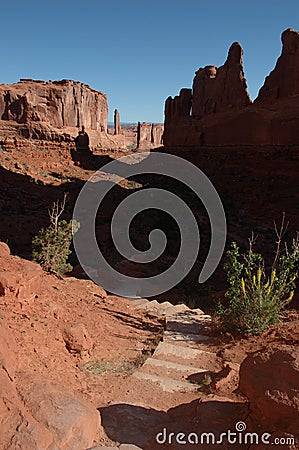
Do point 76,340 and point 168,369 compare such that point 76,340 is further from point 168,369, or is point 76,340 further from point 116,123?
point 116,123

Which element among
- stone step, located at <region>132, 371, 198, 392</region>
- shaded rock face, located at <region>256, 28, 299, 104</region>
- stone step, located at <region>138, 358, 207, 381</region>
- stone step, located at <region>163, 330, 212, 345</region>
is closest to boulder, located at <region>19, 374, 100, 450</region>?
stone step, located at <region>132, 371, 198, 392</region>

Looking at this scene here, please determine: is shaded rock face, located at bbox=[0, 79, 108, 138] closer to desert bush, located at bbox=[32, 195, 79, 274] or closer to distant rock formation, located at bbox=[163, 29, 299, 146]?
distant rock formation, located at bbox=[163, 29, 299, 146]

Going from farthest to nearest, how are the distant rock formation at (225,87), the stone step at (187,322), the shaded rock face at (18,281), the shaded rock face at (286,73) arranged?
1. the distant rock formation at (225,87)
2. the shaded rock face at (286,73)
3. the stone step at (187,322)
4. the shaded rock face at (18,281)

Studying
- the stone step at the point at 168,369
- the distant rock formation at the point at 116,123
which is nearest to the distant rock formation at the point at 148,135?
the distant rock formation at the point at 116,123

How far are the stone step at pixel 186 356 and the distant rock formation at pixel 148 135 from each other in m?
63.3

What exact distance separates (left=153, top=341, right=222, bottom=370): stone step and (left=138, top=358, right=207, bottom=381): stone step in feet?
0.52

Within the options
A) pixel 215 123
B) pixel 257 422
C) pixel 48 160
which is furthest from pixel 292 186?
pixel 48 160

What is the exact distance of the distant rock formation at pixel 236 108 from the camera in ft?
67.0

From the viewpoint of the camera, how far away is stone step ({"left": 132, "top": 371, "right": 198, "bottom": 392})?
15.7 ft

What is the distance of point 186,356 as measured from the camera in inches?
230

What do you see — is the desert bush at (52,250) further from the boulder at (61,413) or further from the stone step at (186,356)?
the boulder at (61,413)

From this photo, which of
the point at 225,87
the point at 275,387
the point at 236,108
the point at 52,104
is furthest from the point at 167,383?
the point at 52,104

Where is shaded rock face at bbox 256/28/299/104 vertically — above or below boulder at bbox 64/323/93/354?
above

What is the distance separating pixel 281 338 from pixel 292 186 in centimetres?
1515
